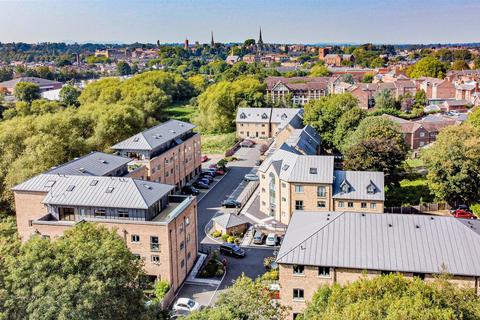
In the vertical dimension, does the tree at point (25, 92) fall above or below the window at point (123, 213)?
above

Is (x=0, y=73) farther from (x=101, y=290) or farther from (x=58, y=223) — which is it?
(x=101, y=290)

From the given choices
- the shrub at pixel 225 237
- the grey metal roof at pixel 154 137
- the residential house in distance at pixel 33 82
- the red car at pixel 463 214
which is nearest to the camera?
the shrub at pixel 225 237

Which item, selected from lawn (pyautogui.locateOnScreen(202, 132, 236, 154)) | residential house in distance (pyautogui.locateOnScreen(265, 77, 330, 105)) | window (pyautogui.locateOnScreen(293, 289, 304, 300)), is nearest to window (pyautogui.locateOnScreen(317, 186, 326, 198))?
window (pyautogui.locateOnScreen(293, 289, 304, 300))

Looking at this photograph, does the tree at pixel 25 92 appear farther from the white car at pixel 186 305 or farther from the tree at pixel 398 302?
the tree at pixel 398 302

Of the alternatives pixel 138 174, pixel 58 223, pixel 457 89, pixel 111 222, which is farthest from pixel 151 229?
pixel 457 89

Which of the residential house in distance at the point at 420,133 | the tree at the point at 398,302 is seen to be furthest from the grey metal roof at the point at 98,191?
the residential house in distance at the point at 420,133

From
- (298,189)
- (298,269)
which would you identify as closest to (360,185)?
(298,189)
